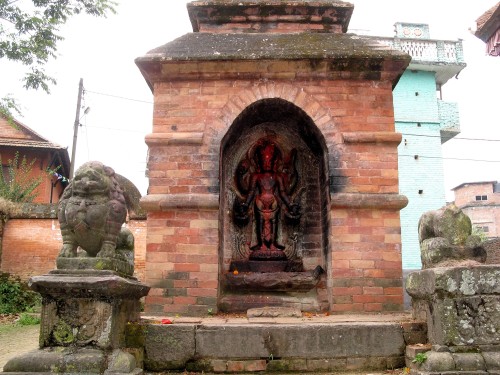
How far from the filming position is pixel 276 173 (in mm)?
7742

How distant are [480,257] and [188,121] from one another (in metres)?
4.33

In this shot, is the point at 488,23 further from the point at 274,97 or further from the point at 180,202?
the point at 180,202

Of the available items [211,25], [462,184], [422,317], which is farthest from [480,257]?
[462,184]

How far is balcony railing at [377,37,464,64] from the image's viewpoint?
2023 cm

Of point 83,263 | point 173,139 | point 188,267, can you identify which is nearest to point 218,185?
point 173,139

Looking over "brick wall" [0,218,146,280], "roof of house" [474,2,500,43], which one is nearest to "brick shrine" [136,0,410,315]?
"roof of house" [474,2,500,43]

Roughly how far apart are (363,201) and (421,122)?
1496 cm

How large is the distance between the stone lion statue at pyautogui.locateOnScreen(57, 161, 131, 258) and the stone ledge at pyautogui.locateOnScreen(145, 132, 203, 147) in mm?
2015

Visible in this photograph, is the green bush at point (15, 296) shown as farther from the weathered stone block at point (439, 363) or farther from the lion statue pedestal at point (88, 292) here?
the weathered stone block at point (439, 363)

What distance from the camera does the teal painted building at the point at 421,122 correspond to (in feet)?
62.5

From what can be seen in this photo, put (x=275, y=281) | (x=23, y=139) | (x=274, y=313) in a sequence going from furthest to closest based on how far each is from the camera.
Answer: (x=23, y=139), (x=275, y=281), (x=274, y=313)

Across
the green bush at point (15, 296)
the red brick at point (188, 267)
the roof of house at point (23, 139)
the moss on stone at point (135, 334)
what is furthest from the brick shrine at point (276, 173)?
the roof of house at point (23, 139)

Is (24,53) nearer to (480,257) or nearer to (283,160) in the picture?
(283,160)

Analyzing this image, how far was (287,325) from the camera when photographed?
4766mm
